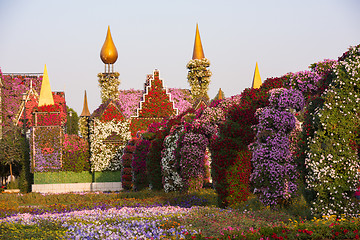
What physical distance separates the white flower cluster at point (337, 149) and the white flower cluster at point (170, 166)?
11732mm

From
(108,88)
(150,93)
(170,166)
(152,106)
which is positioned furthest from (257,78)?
(170,166)

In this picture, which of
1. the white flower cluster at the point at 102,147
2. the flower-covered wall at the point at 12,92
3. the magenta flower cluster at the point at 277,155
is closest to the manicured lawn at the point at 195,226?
the magenta flower cluster at the point at 277,155

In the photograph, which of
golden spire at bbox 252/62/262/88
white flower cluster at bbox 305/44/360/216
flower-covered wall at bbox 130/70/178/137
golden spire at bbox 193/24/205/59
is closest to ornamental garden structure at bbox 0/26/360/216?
white flower cluster at bbox 305/44/360/216

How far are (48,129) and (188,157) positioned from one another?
22.4 m

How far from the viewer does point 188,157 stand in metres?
22.4

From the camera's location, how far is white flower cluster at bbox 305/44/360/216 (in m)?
13.6

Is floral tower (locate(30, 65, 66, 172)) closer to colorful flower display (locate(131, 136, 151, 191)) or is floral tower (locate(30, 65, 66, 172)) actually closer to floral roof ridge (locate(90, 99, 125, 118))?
floral roof ridge (locate(90, 99, 125, 118))

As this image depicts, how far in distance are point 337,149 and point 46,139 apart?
105 feet

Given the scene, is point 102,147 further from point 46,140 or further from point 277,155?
point 277,155

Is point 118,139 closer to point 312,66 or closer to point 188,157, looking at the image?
point 188,157

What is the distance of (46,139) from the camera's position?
41.7 metres

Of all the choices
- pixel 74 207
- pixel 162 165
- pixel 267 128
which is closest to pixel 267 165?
pixel 267 128

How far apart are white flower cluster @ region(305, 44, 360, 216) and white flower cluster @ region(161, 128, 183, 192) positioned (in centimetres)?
1173

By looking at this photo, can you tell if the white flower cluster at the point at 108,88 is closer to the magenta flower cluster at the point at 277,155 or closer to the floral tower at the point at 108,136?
the floral tower at the point at 108,136
